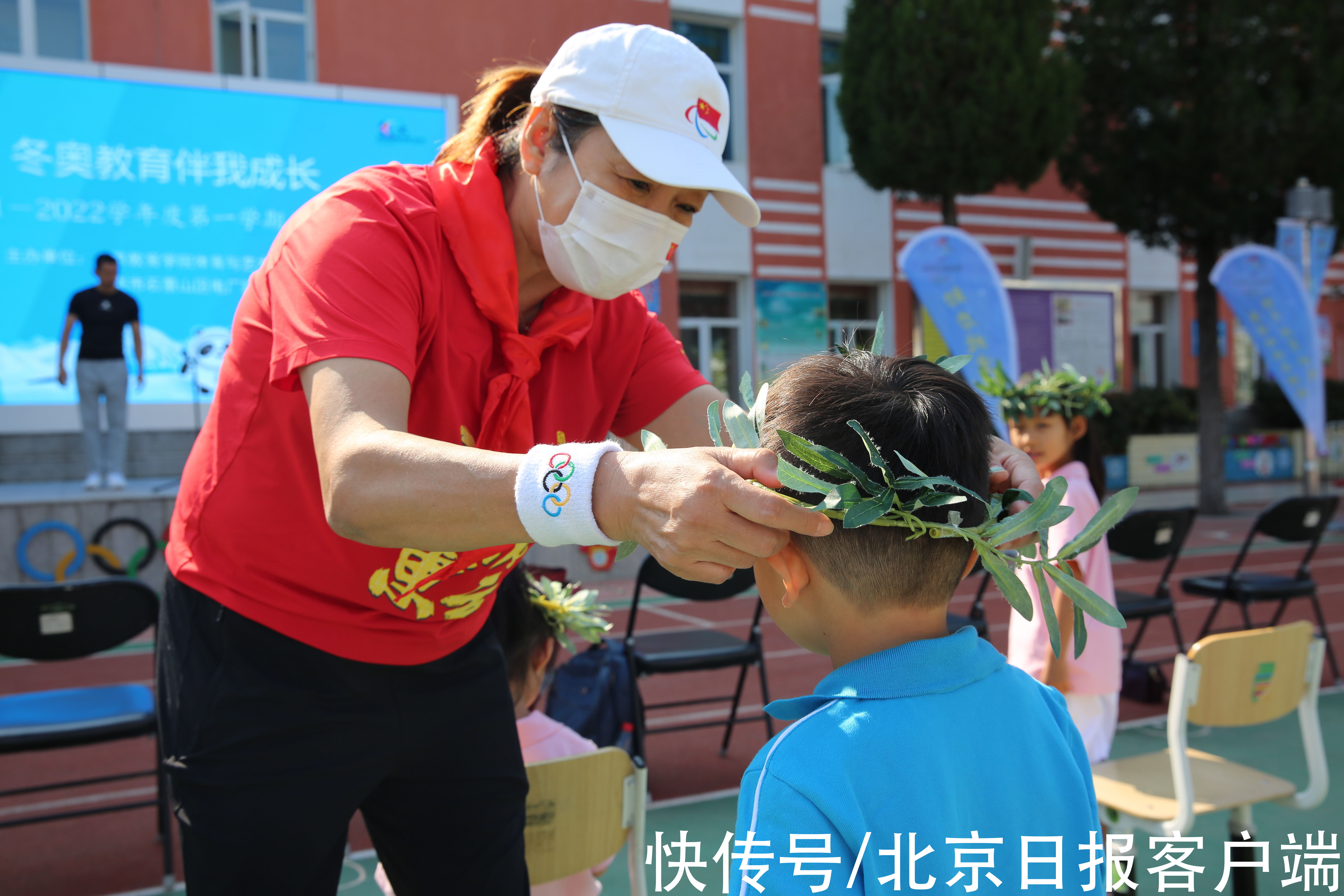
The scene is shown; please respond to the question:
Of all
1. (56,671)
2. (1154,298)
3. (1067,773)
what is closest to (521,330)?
(1067,773)

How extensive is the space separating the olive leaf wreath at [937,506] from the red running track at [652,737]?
2877mm

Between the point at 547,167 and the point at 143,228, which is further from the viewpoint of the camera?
the point at 143,228

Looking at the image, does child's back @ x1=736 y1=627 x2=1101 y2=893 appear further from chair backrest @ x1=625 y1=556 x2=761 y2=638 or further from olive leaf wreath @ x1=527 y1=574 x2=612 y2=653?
chair backrest @ x1=625 y1=556 x2=761 y2=638

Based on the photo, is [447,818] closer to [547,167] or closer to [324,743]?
[324,743]

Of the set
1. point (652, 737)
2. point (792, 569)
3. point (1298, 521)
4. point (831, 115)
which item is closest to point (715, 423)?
point (792, 569)

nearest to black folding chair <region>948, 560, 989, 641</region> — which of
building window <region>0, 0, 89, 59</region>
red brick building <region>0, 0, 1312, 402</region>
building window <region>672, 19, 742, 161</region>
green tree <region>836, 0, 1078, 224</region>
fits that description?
red brick building <region>0, 0, 1312, 402</region>

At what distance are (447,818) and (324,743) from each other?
0.88 feet

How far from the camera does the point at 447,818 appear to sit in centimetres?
160

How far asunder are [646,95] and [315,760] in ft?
3.48

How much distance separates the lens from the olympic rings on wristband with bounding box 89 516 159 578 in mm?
6738

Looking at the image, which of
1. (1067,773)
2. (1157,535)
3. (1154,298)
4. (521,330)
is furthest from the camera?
(1154,298)

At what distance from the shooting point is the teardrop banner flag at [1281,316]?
10.1 meters

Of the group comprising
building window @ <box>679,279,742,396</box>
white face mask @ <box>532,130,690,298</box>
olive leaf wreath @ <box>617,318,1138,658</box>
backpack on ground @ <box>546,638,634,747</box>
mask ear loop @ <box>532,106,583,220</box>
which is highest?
building window @ <box>679,279,742,396</box>

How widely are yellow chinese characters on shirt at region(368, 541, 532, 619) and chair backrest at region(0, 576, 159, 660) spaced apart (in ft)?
7.02
